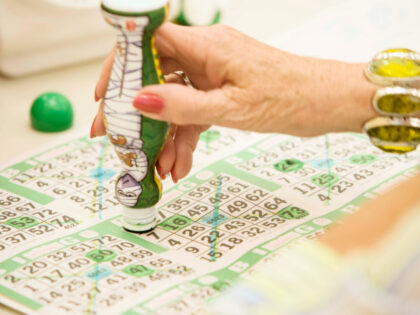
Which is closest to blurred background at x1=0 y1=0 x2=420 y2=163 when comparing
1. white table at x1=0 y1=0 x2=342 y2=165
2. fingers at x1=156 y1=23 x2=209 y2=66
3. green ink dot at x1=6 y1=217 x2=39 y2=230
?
white table at x1=0 y1=0 x2=342 y2=165

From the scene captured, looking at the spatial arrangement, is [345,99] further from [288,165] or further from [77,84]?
[77,84]

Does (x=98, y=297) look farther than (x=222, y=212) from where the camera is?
No

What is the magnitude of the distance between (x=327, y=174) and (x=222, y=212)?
0.15 m

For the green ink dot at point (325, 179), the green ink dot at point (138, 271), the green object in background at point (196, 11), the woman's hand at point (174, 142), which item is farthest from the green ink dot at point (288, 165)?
the green object in background at point (196, 11)

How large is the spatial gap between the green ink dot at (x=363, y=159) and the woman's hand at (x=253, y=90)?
6.7 inches

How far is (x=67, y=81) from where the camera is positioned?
3.53 ft

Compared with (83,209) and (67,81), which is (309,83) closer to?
(83,209)

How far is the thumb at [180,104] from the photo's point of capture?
0.62m

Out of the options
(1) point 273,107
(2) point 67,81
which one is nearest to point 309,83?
(1) point 273,107

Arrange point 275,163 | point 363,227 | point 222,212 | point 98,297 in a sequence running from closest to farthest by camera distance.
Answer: point 363,227 < point 98,297 < point 222,212 < point 275,163

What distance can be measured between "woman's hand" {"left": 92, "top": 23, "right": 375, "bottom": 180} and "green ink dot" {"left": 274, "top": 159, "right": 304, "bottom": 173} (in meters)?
0.15

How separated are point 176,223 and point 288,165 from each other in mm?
177

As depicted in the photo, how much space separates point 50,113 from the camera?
0.92 metres

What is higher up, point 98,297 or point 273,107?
point 273,107
